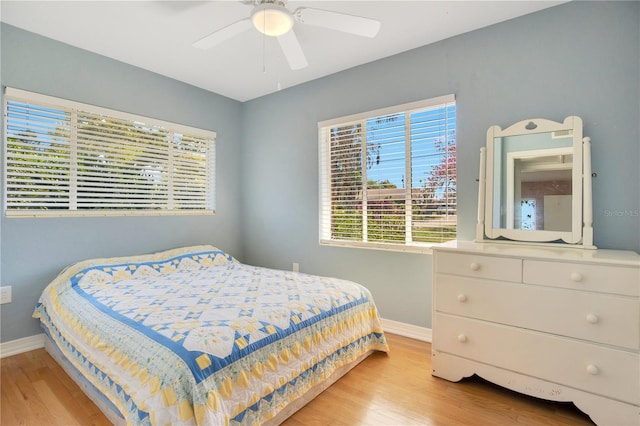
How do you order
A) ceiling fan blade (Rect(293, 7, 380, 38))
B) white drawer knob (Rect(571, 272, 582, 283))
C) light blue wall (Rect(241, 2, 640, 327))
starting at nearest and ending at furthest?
white drawer knob (Rect(571, 272, 582, 283)), ceiling fan blade (Rect(293, 7, 380, 38)), light blue wall (Rect(241, 2, 640, 327))

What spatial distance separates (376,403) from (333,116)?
2.53 metres

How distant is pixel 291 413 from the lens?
169 cm

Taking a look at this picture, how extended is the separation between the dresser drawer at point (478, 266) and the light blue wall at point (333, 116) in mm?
584

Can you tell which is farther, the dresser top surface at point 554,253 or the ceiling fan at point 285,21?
the ceiling fan at point 285,21

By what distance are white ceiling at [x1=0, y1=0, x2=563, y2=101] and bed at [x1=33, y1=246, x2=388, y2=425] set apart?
182 cm

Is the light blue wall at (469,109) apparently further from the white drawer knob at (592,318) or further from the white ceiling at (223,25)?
the white drawer knob at (592,318)

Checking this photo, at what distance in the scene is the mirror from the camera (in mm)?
2010

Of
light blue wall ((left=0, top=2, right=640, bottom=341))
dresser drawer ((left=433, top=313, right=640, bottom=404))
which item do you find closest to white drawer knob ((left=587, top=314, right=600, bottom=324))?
dresser drawer ((left=433, top=313, right=640, bottom=404))

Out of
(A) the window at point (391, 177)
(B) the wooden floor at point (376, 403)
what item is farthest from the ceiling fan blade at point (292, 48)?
(B) the wooden floor at point (376, 403)

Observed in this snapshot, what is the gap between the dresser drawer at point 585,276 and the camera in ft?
4.99

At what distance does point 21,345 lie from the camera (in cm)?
241

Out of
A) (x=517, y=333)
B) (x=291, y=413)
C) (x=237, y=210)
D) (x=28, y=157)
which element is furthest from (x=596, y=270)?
(x=28, y=157)

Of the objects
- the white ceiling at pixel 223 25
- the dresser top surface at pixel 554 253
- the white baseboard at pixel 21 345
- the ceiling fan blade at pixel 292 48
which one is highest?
the white ceiling at pixel 223 25

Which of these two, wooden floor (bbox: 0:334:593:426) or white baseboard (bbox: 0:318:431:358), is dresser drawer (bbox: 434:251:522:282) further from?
white baseboard (bbox: 0:318:431:358)
